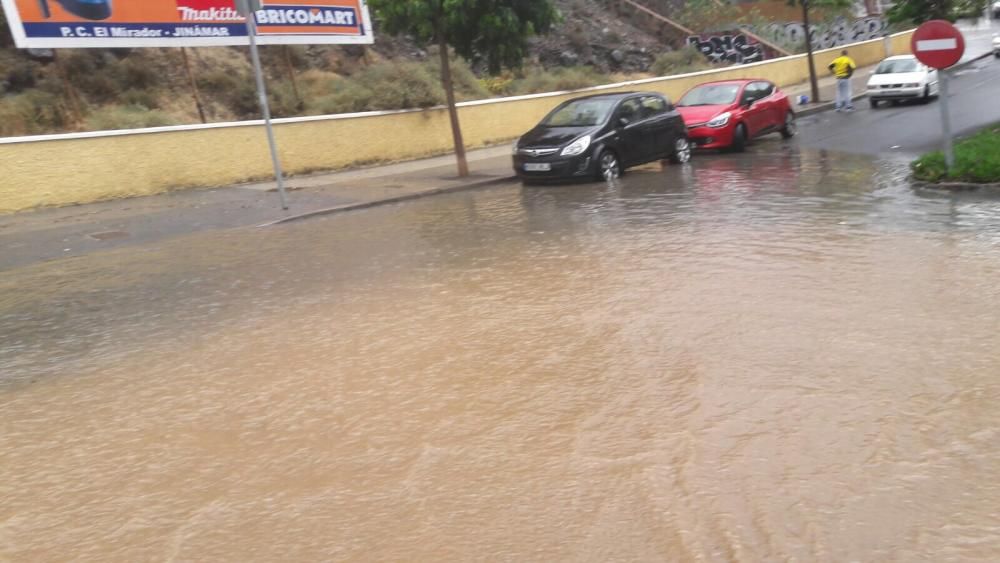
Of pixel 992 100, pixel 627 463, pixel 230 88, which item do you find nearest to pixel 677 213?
pixel 627 463

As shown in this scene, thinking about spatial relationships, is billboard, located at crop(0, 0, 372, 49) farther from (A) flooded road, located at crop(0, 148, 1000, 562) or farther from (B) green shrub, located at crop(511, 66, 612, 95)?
(A) flooded road, located at crop(0, 148, 1000, 562)

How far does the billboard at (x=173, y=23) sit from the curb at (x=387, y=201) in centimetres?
654

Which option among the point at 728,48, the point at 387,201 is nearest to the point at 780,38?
the point at 728,48

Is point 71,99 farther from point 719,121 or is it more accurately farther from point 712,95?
point 712,95

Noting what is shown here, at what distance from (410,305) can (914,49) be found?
777 cm

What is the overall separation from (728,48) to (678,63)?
195 inches

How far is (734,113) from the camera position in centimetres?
1766

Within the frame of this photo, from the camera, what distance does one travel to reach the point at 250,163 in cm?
1605

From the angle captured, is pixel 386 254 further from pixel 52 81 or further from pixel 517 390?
pixel 52 81

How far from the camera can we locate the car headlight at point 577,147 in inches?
559

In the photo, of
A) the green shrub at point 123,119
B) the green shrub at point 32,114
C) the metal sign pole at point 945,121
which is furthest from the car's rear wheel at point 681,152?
the green shrub at point 32,114

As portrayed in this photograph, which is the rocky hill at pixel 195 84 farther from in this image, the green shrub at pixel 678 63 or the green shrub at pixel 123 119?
the green shrub at pixel 678 63

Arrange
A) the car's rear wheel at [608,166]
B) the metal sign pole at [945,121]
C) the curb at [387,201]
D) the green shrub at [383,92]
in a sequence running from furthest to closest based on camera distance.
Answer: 1. the green shrub at [383,92]
2. the car's rear wheel at [608,166]
3. the curb at [387,201]
4. the metal sign pole at [945,121]

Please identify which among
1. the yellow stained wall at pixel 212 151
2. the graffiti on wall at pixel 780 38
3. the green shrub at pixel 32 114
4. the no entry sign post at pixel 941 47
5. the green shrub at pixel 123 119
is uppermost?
the graffiti on wall at pixel 780 38
